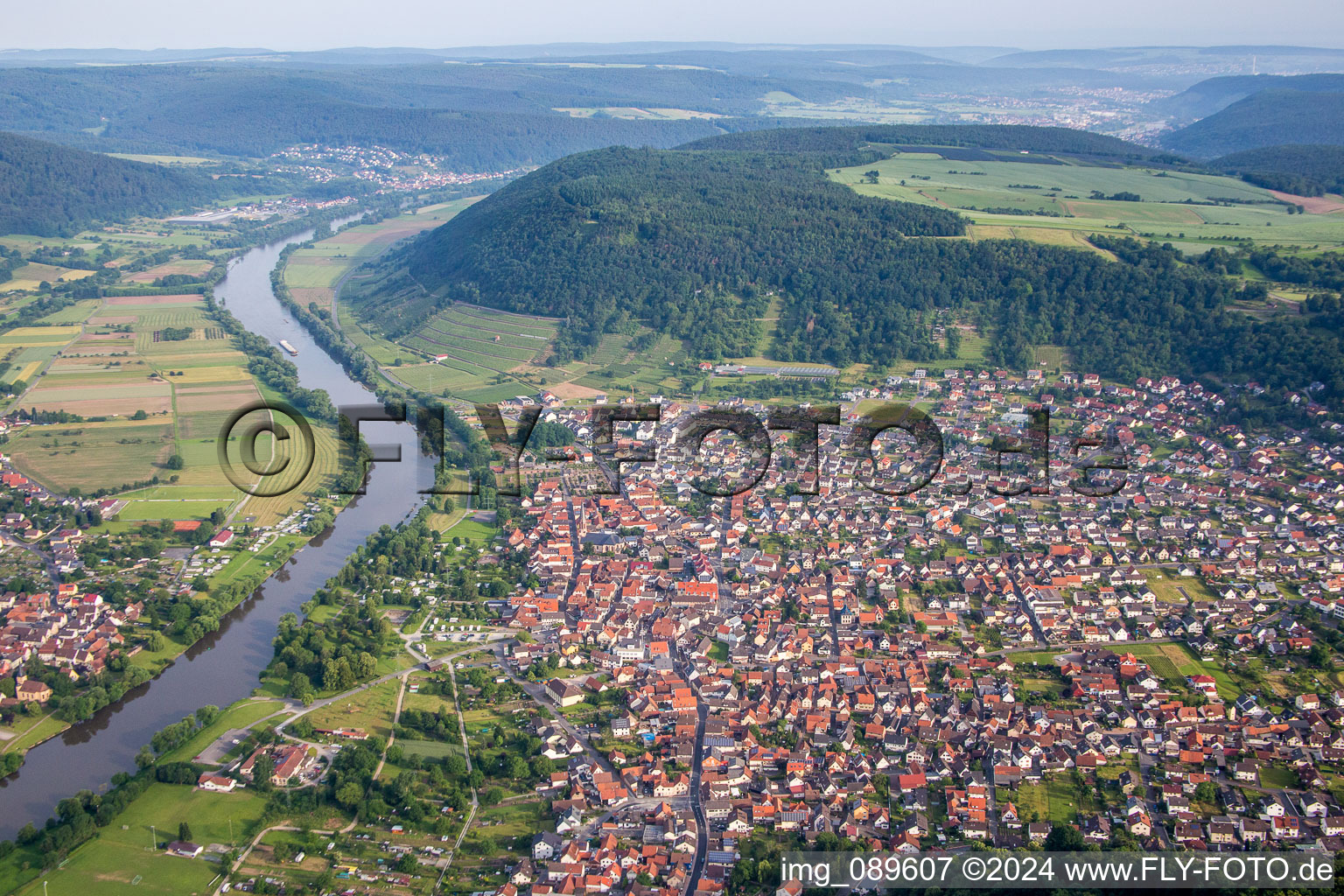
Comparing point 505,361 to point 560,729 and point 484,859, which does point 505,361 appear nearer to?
point 560,729

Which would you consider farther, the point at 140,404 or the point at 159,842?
the point at 140,404

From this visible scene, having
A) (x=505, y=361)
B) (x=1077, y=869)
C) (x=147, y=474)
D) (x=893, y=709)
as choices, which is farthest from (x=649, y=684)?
(x=505, y=361)

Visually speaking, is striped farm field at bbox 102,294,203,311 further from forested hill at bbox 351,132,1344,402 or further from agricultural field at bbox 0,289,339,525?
forested hill at bbox 351,132,1344,402

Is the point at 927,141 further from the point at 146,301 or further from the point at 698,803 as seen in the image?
the point at 698,803

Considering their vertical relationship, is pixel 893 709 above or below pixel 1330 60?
below

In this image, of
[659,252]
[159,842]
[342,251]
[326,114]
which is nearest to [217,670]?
[159,842]

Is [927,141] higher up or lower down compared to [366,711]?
higher up
